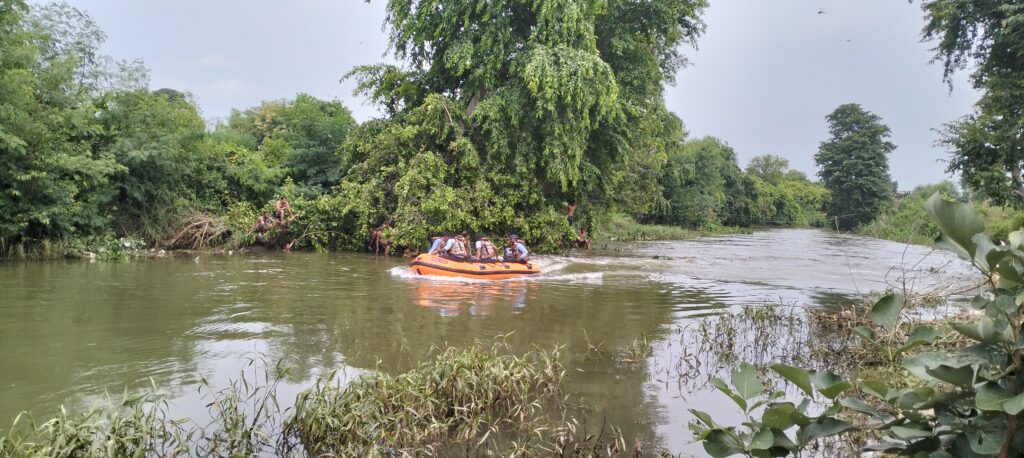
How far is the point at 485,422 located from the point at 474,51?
1478 cm

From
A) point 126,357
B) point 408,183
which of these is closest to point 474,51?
point 408,183

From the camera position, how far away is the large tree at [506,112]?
17109 mm

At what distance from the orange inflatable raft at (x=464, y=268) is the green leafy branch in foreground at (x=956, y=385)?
11.7 metres

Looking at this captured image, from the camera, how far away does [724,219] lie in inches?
2046

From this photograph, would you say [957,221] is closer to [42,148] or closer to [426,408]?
[426,408]

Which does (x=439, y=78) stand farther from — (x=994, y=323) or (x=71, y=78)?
(x=994, y=323)

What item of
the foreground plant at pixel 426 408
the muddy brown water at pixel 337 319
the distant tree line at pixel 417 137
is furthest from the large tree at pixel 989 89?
the foreground plant at pixel 426 408

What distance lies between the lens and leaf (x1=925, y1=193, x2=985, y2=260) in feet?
4.98

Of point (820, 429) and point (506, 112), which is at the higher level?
point (506, 112)

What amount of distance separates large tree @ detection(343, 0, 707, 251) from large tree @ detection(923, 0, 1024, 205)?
751cm

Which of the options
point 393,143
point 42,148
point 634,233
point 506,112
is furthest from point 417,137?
point 634,233

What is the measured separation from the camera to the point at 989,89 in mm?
16812

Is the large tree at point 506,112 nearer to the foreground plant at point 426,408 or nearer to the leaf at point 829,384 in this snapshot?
the foreground plant at point 426,408

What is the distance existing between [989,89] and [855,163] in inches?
1359
